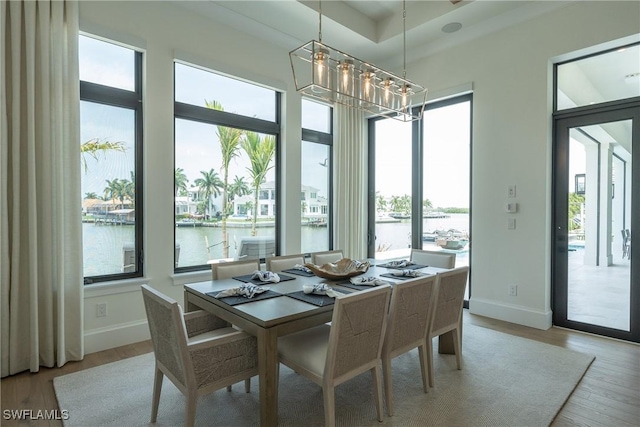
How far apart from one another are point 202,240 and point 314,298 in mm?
2145

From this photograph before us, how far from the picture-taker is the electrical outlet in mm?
3140

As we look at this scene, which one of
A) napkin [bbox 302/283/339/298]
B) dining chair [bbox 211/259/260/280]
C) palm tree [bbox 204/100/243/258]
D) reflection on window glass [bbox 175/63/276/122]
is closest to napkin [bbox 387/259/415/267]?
napkin [bbox 302/283/339/298]

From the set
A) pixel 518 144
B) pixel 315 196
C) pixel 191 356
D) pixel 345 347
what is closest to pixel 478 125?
pixel 518 144

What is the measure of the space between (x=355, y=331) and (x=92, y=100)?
119 inches

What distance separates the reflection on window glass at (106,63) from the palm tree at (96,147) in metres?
0.52

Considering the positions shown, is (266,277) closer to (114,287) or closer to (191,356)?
(191,356)

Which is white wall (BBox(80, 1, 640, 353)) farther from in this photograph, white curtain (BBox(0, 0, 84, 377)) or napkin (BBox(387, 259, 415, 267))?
napkin (BBox(387, 259, 415, 267))

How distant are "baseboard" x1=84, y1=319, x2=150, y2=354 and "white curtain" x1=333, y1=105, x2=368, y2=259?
2.74 m

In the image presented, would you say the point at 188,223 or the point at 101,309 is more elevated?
the point at 188,223

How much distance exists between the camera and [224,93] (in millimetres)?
4039

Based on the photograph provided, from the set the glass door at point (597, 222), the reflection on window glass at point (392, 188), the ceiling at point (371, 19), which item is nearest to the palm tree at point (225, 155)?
the ceiling at point (371, 19)

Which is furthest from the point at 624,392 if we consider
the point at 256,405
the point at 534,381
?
the point at 256,405

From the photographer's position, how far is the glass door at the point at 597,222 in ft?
11.0

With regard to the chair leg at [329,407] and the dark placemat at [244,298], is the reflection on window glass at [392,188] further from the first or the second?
the chair leg at [329,407]
